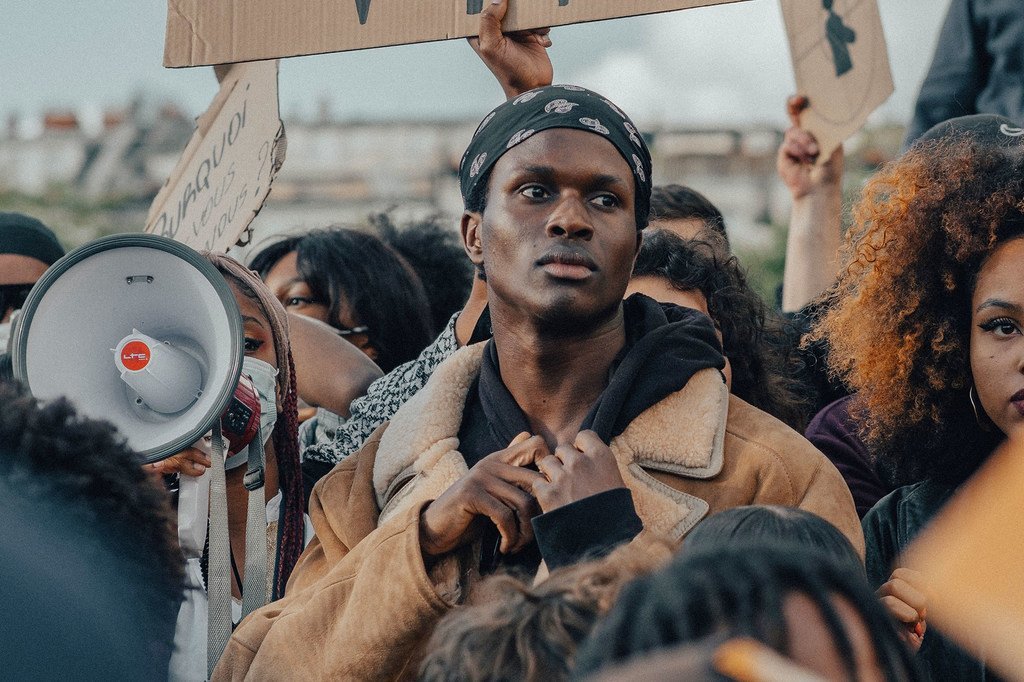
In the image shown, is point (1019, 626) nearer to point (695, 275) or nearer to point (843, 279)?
point (843, 279)

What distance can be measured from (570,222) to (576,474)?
479 mm

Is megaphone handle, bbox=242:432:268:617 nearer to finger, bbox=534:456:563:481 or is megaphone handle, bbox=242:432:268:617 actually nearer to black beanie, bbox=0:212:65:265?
finger, bbox=534:456:563:481

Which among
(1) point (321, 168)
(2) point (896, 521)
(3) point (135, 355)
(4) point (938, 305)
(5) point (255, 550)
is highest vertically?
(4) point (938, 305)

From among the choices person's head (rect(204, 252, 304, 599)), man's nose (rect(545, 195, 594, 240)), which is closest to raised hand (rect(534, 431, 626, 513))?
man's nose (rect(545, 195, 594, 240))

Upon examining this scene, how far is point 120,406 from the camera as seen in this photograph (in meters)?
2.47

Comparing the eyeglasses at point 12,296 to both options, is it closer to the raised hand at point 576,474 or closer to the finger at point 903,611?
the raised hand at point 576,474

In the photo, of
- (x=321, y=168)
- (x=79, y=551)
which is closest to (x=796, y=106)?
(x=79, y=551)

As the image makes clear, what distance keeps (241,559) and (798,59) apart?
74.0 inches

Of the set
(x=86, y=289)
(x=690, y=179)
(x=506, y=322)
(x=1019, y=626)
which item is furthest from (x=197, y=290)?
(x=690, y=179)

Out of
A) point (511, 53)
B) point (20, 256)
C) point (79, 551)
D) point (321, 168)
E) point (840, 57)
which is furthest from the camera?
point (321, 168)

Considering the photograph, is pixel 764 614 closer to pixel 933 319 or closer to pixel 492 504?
pixel 492 504

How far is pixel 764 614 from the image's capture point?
3.38ft

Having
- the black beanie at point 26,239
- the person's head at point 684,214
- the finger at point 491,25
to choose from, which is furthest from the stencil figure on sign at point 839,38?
the black beanie at point 26,239

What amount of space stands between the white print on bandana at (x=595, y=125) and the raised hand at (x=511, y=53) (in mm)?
423
